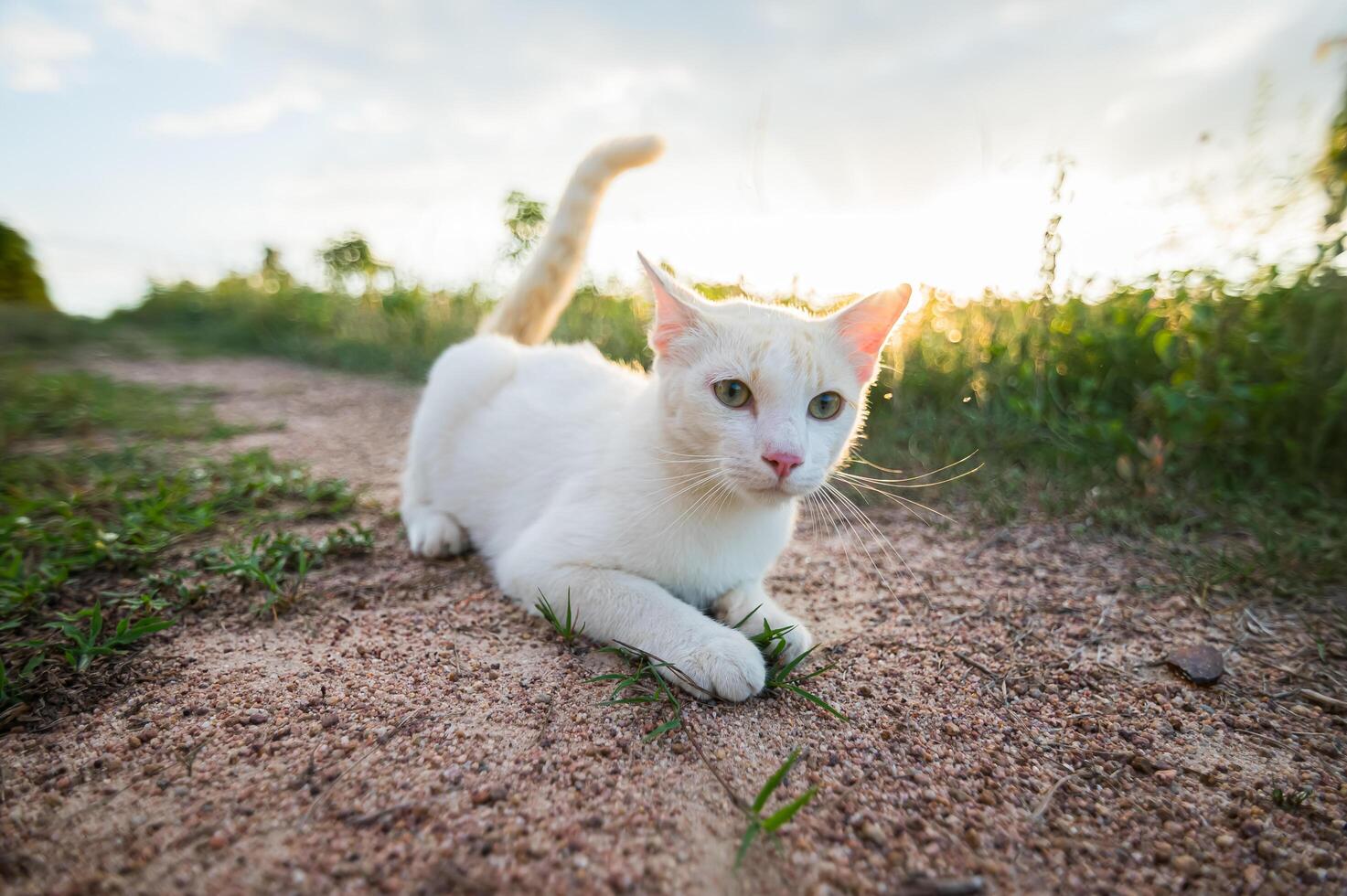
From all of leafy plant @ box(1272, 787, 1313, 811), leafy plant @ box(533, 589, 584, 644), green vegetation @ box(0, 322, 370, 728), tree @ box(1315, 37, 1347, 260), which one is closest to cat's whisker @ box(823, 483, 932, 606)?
leafy plant @ box(533, 589, 584, 644)

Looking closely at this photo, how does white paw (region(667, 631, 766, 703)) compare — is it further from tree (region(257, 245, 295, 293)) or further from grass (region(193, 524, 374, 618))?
tree (region(257, 245, 295, 293))

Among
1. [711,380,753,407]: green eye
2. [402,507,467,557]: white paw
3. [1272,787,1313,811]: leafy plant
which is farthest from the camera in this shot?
[402,507,467,557]: white paw

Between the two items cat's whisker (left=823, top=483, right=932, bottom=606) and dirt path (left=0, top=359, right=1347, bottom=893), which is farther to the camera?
cat's whisker (left=823, top=483, right=932, bottom=606)

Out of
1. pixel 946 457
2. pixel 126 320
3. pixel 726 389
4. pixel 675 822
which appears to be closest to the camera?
pixel 675 822

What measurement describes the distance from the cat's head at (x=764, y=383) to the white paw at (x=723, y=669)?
1.29ft

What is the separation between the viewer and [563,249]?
9.20 feet

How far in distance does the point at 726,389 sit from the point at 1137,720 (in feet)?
4.11

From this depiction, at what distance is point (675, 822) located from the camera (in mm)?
1127

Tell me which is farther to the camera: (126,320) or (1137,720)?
(126,320)

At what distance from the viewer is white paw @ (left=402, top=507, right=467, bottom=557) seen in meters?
2.31

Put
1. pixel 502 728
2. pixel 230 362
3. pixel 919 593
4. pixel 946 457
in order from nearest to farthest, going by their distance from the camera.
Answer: pixel 502 728 → pixel 919 593 → pixel 946 457 → pixel 230 362

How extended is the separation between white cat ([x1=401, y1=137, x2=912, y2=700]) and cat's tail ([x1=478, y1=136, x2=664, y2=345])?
0.69 metres

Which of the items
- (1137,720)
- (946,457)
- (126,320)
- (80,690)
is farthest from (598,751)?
(126,320)

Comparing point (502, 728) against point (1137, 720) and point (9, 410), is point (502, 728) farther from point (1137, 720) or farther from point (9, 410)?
point (9, 410)
